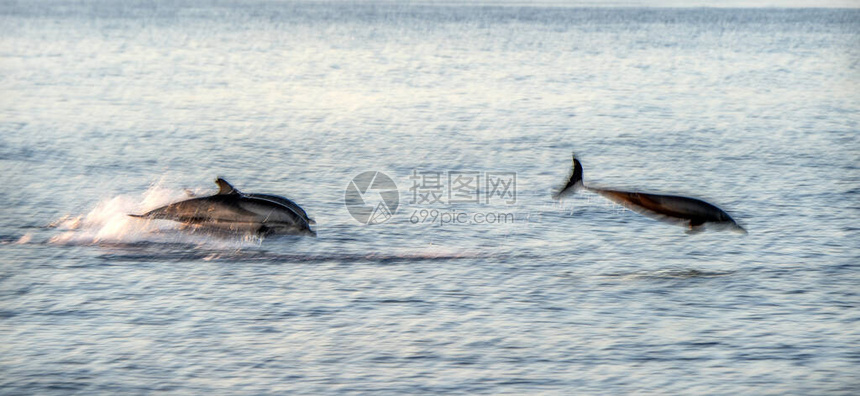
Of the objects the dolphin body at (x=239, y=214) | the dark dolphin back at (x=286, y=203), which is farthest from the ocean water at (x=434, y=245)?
the dark dolphin back at (x=286, y=203)

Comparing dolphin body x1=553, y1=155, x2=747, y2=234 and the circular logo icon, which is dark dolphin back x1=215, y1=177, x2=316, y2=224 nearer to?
the circular logo icon

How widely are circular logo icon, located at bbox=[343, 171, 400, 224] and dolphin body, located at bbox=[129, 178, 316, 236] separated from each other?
4.59 ft

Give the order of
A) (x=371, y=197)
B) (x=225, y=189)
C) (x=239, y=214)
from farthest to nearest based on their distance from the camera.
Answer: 1. (x=371, y=197)
2. (x=225, y=189)
3. (x=239, y=214)

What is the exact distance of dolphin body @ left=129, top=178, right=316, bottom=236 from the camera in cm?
1347

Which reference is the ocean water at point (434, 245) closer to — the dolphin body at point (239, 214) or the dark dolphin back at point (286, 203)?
the dolphin body at point (239, 214)

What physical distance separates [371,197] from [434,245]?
10.3 feet

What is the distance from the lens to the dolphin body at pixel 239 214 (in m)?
13.5

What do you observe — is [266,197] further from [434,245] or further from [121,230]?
[434,245]

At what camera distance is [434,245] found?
44.3ft

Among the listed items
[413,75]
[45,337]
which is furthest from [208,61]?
[45,337]

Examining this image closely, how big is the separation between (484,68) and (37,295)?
31.6m

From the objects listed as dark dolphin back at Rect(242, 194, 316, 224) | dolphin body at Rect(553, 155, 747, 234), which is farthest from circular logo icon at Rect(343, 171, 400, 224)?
dolphin body at Rect(553, 155, 747, 234)

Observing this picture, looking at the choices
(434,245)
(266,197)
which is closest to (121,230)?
(266,197)

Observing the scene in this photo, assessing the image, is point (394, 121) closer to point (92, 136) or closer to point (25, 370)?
point (92, 136)
